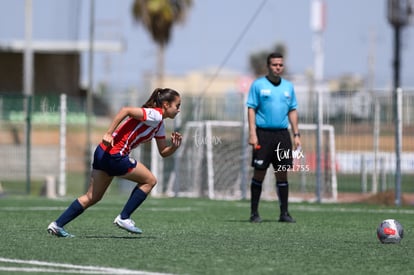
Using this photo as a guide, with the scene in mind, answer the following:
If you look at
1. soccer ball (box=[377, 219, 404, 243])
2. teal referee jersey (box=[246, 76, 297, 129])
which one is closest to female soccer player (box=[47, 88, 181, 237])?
soccer ball (box=[377, 219, 404, 243])

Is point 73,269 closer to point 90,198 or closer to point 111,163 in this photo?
point 111,163

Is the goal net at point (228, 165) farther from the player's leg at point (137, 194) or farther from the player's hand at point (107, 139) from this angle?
the player's hand at point (107, 139)

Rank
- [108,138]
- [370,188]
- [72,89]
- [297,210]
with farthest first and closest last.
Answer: [72,89]
[370,188]
[297,210]
[108,138]

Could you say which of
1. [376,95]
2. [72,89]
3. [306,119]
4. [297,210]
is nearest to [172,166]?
[306,119]

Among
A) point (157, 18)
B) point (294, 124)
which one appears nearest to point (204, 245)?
point (294, 124)

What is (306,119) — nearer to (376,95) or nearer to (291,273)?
(376,95)

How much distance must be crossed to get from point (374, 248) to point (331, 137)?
12.9 m

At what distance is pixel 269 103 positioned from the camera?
49.0 ft

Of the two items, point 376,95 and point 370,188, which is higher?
point 376,95

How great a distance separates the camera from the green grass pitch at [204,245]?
9180 mm

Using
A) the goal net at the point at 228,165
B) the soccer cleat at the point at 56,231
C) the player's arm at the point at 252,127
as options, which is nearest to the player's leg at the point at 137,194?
the soccer cleat at the point at 56,231

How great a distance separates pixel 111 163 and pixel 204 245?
1.33 m

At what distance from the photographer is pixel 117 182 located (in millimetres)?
29875

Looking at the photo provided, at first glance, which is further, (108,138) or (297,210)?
(297,210)
